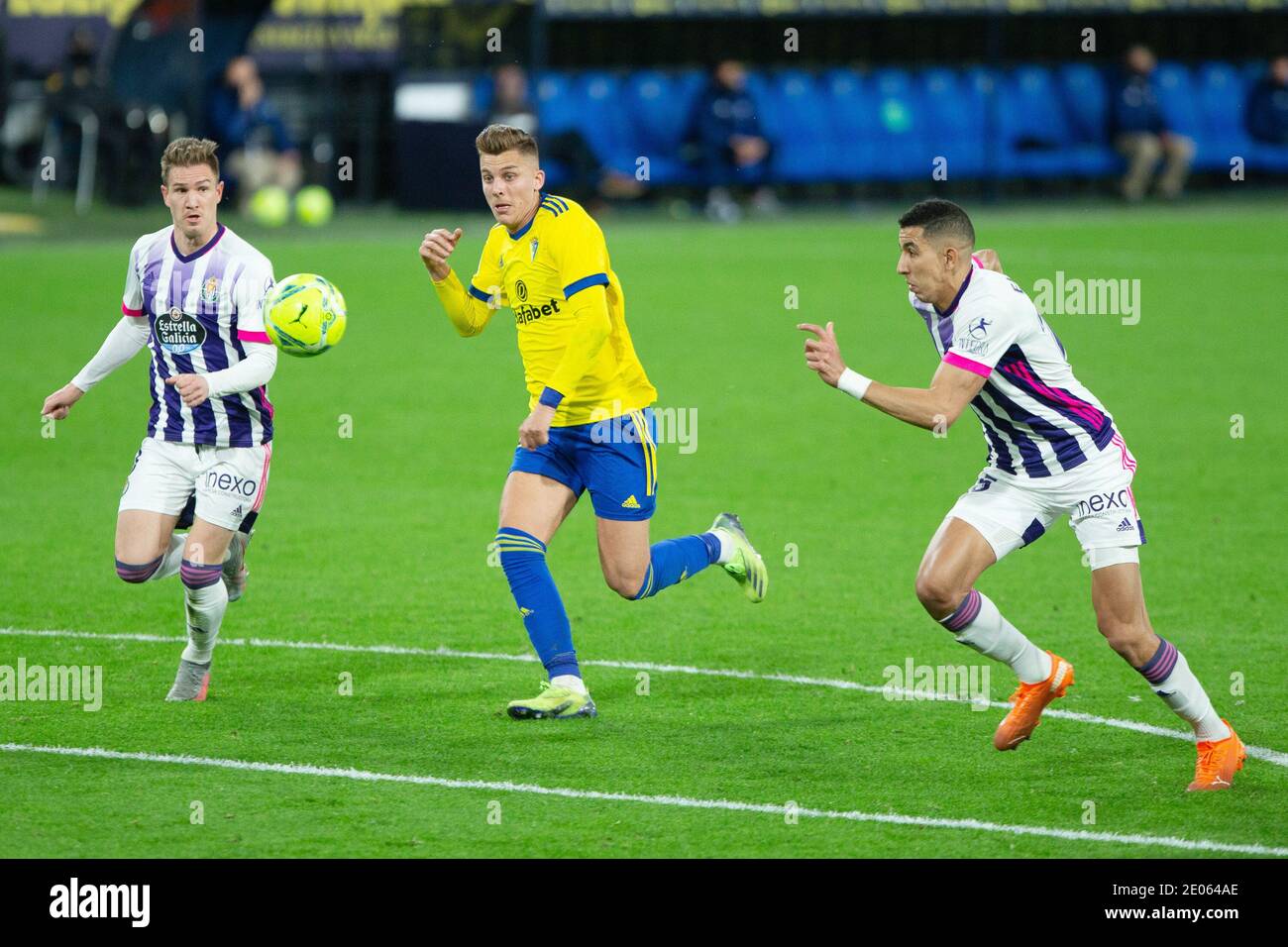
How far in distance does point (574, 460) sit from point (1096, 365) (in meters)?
9.71

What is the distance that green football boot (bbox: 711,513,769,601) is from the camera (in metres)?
8.28

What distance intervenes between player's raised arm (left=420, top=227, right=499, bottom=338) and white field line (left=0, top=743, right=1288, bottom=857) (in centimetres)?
192

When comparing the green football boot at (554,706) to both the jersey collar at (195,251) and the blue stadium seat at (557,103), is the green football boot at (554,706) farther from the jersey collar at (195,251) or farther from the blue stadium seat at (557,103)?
the blue stadium seat at (557,103)

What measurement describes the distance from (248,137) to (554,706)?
1980cm

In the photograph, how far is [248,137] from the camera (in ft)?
83.8

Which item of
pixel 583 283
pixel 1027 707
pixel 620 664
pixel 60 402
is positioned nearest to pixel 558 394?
pixel 583 283

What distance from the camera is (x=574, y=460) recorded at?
7461 millimetres

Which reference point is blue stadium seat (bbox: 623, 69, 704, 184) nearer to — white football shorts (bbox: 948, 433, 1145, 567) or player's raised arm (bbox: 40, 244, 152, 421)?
player's raised arm (bbox: 40, 244, 152, 421)

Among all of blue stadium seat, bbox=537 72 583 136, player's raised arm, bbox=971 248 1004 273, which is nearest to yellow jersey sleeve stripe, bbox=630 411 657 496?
player's raised arm, bbox=971 248 1004 273

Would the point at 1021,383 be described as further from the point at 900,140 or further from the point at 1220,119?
the point at 1220,119

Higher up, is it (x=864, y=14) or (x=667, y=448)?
(x=864, y=14)
